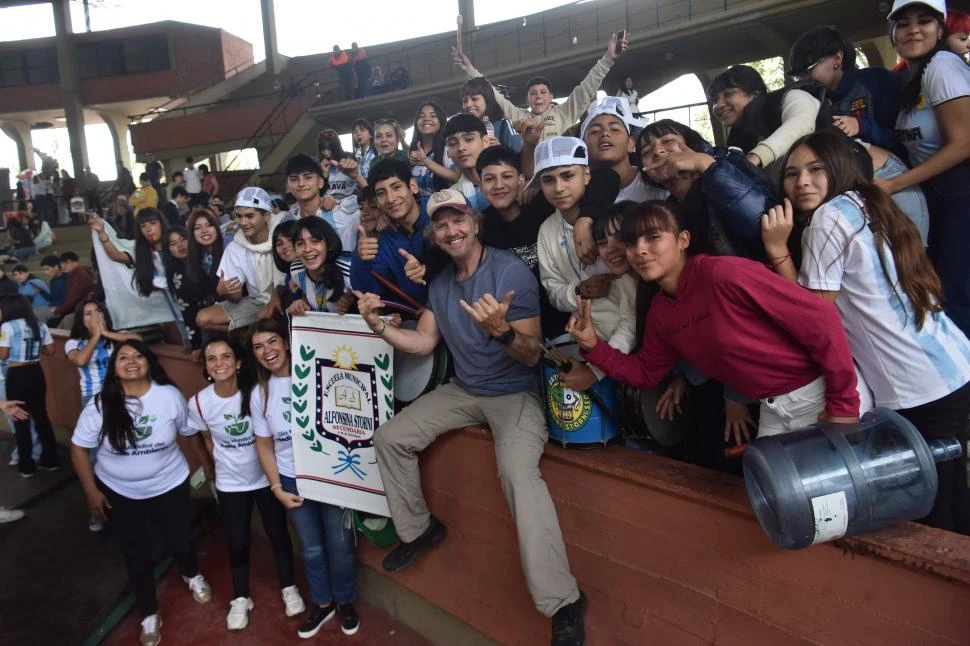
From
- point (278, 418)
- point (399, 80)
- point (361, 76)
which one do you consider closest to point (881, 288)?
point (278, 418)

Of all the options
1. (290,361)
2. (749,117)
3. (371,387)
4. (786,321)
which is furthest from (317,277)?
(786,321)

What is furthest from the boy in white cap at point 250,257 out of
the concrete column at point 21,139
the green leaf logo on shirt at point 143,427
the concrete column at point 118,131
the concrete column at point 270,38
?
the concrete column at point 21,139

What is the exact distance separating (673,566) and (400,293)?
1860 mm

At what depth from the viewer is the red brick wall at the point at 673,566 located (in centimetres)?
193

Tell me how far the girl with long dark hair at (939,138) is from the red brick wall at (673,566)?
4.40 ft

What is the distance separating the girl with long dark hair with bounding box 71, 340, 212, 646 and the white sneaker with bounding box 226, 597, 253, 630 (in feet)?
1.59

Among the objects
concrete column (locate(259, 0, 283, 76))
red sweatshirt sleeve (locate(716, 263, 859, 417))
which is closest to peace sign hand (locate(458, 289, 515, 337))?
red sweatshirt sleeve (locate(716, 263, 859, 417))

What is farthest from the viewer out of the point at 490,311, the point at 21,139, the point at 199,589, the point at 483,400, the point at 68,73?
the point at 21,139

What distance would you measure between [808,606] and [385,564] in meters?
2.06

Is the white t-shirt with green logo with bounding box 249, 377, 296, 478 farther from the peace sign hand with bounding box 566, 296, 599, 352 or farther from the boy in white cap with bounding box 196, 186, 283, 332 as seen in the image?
the peace sign hand with bounding box 566, 296, 599, 352

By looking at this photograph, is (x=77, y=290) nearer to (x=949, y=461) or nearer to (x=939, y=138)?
(x=939, y=138)

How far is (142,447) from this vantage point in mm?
4125

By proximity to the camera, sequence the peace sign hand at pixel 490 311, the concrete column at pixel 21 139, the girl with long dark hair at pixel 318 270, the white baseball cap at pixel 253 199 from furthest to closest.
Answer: the concrete column at pixel 21 139 < the white baseball cap at pixel 253 199 < the girl with long dark hair at pixel 318 270 < the peace sign hand at pixel 490 311

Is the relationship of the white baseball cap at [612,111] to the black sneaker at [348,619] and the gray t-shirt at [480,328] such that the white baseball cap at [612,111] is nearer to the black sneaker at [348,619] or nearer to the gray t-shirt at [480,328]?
the gray t-shirt at [480,328]
